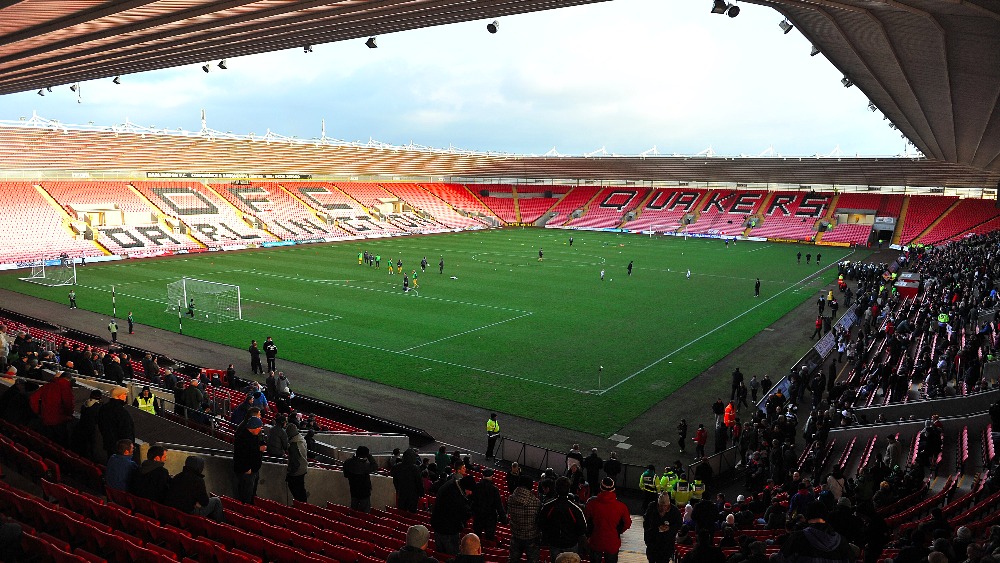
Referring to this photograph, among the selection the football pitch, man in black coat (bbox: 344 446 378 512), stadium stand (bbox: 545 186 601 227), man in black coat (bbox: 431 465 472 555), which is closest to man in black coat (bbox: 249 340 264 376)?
the football pitch

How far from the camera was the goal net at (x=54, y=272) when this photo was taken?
1489 inches

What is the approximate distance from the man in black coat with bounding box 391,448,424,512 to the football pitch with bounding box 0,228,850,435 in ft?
29.6

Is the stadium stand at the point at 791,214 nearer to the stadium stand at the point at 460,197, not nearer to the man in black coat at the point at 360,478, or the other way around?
the stadium stand at the point at 460,197

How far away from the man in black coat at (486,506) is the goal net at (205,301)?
2374 cm

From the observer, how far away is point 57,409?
8.63 meters

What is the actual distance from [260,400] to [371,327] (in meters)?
13.8

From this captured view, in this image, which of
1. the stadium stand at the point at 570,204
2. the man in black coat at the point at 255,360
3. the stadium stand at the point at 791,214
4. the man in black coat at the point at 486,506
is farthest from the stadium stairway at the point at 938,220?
the man in black coat at the point at 486,506

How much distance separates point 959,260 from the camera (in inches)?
1334

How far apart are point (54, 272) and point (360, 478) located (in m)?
40.2

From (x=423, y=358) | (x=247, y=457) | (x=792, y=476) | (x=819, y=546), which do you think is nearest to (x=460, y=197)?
(x=423, y=358)

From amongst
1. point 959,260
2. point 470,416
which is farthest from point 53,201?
point 959,260

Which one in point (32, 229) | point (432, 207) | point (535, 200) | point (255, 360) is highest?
point (535, 200)

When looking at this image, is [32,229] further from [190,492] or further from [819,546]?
[819,546]

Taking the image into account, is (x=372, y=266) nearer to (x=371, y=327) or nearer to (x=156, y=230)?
(x=371, y=327)
